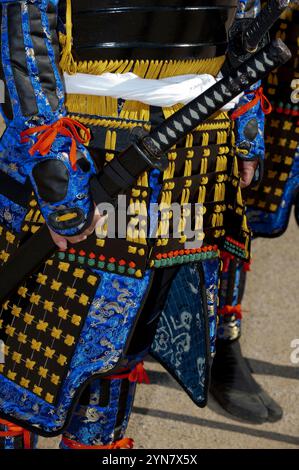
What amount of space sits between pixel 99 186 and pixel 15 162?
0.94 ft

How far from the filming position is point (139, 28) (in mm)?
2059

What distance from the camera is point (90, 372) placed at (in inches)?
88.6

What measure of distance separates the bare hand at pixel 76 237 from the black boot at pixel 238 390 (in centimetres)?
158

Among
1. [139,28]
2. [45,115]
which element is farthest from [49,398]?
[139,28]

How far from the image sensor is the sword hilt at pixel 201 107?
1.97 metres

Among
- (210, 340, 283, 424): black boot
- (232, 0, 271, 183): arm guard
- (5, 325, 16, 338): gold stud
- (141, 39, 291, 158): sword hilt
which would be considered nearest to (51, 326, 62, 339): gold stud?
(5, 325, 16, 338): gold stud

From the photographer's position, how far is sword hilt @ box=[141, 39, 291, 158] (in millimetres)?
1969

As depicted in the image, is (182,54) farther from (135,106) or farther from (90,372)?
(90,372)

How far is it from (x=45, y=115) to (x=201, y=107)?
39 centimetres

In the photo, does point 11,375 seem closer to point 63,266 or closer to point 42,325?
point 42,325

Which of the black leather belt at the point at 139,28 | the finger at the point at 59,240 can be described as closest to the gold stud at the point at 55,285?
the finger at the point at 59,240

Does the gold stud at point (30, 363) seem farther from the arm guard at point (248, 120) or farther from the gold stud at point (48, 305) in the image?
the arm guard at point (248, 120)

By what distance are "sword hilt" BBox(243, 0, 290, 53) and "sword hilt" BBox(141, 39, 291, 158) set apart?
15 centimetres

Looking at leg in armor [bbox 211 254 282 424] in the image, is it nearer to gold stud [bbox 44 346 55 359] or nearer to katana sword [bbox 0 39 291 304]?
gold stud [bbox 44 346 55 359]
